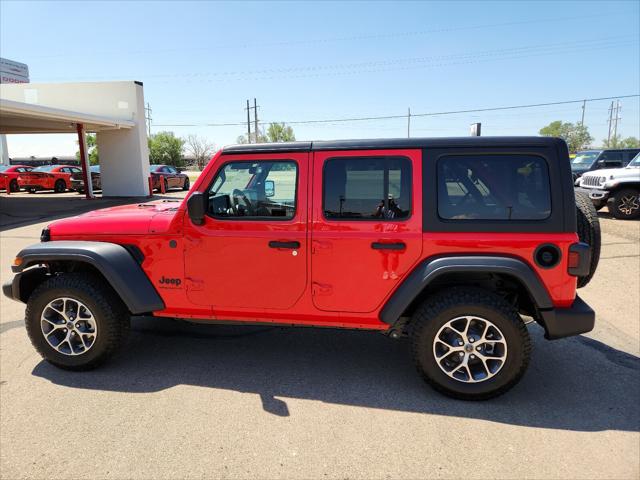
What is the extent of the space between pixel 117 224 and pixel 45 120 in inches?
726

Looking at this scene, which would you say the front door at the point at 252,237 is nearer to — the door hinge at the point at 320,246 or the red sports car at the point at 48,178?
the door hinge at the point at 320,246

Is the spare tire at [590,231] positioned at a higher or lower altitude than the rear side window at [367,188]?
lower

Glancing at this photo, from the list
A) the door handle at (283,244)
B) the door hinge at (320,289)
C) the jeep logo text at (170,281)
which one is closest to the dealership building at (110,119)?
the jeep logo text at (170,281)

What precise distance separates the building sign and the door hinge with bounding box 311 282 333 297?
74.9m

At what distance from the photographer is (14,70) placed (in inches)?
2544

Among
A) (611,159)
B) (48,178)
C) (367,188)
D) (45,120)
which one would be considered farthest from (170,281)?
(48,178)

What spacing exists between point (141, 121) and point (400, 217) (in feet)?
63.4

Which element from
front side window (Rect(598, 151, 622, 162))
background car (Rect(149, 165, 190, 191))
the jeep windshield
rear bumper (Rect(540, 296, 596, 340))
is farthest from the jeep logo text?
background car (Rect(149, 165, 190, 191))

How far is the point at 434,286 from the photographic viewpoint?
3.13 m

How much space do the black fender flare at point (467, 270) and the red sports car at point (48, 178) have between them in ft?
74.2

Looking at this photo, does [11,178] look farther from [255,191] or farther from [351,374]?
[351,374]

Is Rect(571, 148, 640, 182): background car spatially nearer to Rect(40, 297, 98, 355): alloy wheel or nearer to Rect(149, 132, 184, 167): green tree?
Rect(40, 297, 98, 355): alloy wheel

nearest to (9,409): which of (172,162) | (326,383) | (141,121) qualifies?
(326,383)

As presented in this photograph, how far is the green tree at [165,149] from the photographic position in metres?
59.8
